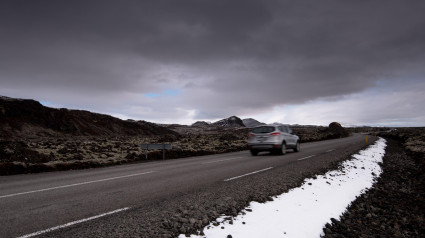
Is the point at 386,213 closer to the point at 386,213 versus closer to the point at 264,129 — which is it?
the point at 386,213

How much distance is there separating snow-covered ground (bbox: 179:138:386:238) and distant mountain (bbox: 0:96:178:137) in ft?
142

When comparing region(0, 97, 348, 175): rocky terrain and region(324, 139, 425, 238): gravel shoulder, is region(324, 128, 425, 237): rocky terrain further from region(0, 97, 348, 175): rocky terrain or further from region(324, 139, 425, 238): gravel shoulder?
region(0, 97, 348, 175): rocky terrain

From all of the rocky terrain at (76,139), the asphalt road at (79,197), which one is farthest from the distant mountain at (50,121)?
the asphalt road at (79,197)

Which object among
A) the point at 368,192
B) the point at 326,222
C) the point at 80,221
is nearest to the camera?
the point at 80,221

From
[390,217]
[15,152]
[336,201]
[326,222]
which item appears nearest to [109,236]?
[326,222]

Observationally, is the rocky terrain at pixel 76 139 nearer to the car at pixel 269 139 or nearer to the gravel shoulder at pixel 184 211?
the car at pixel 269 139

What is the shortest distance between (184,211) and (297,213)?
2493 millimetres

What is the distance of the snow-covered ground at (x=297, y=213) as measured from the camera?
4328mm

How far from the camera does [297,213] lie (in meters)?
5.36

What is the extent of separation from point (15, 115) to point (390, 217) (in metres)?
52.1

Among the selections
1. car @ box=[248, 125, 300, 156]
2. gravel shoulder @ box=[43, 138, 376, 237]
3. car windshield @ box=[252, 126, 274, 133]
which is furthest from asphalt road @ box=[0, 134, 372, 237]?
car windshield @ box=[252, 126, 274, 133]

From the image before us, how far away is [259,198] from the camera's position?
5.88 metres

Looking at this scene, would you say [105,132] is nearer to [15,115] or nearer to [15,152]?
[15,115]

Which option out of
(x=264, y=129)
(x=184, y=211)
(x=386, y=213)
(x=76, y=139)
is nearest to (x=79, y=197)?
(x=184, y=211)
